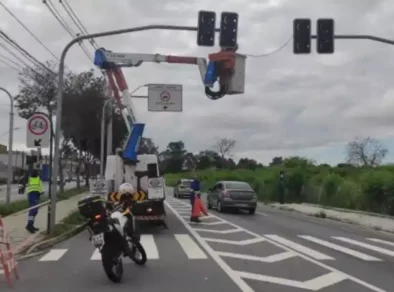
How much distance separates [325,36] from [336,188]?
1974 cm

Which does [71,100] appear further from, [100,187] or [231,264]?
[231,264]

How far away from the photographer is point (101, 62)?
22672mm

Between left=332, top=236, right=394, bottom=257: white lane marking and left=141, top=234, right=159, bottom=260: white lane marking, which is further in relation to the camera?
left=332, top=236, right=394, bottom=257: white lane marking

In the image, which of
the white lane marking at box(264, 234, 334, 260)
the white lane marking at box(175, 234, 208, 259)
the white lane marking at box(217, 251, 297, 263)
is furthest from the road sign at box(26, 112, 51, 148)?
the white lane marking at box(264, 234, 334, 260)

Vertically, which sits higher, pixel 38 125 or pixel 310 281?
pixel 38 125

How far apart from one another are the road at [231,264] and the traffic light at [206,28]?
16.9 ft

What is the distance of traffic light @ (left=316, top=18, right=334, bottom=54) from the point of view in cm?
1850

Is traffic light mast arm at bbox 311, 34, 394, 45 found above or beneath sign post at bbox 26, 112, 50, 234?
above

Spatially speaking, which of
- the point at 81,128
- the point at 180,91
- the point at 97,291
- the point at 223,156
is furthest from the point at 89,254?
the point at 223,156

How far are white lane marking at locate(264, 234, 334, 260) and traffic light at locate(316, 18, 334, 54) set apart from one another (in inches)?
211

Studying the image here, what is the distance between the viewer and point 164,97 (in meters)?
31.4

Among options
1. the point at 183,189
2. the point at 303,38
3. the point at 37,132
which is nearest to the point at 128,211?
the point at 37,132

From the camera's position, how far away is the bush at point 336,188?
100ft

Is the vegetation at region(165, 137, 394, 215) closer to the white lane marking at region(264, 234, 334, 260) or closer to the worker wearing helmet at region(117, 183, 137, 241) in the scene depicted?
the white lane marking at region(264, 234, 334, 260)
